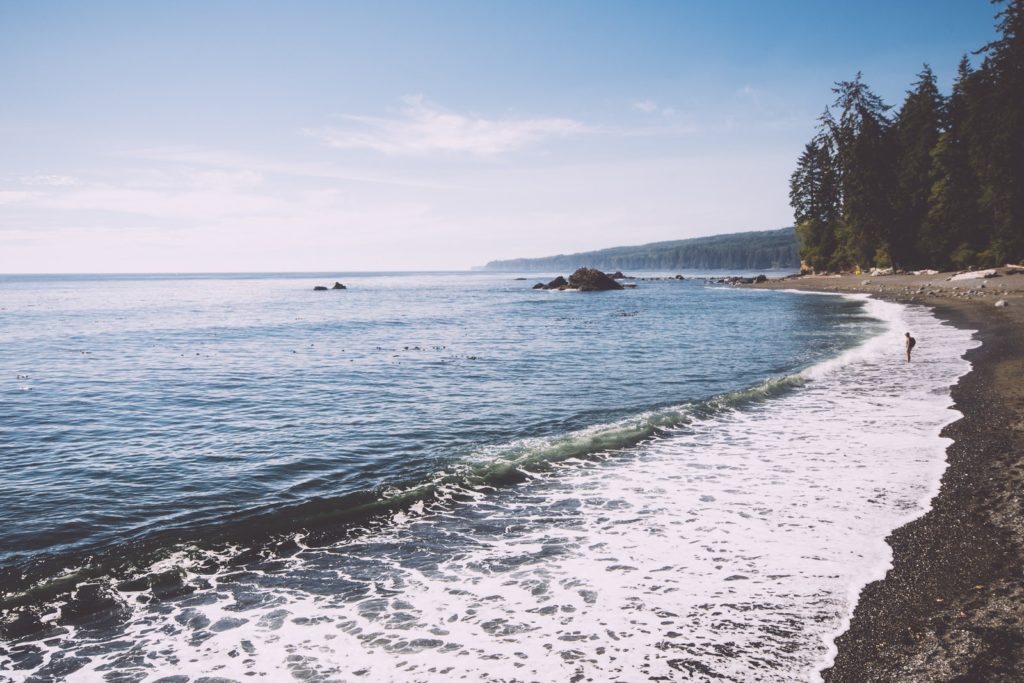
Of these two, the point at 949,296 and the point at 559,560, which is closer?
the point at 559,560

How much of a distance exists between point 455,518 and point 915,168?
256ft

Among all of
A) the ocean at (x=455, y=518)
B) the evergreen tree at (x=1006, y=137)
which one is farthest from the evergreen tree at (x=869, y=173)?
the ocean at (x=455, y=518)

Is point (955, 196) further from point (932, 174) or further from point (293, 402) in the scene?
point (293, 402)

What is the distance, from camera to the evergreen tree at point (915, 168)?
211 feet

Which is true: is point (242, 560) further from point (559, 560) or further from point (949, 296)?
point (949, 296)

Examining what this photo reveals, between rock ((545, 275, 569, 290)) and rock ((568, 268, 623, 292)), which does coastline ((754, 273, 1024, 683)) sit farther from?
rock ((545, 275, 569, 290))

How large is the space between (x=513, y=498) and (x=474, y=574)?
2718mm

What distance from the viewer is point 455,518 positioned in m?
9.12

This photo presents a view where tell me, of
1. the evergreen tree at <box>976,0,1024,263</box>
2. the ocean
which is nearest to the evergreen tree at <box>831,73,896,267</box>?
the evergreen tree at <box>976,0,1024,263</box>

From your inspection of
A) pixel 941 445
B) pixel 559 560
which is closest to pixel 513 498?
pixel 559 560

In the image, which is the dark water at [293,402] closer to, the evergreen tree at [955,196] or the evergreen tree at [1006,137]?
the evergreen tree at [1006,137]

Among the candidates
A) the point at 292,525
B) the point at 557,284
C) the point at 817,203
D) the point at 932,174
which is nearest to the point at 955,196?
the point at 932,174

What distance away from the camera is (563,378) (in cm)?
2056

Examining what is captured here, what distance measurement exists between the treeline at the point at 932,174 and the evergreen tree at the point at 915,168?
0.12m
